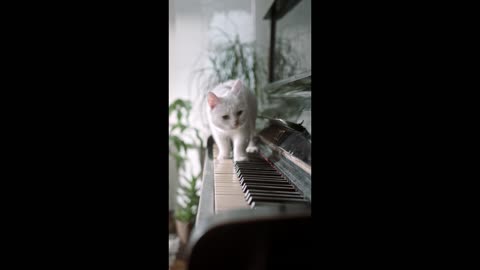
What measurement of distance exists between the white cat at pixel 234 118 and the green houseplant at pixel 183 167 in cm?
14

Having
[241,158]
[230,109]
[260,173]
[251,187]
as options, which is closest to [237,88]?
[230,109]

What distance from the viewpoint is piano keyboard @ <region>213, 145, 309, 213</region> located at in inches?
27.1

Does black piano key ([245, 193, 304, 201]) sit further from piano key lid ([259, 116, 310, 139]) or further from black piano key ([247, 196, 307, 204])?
piano key lid ([259, 116, 310, 139])

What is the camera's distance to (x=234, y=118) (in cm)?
115

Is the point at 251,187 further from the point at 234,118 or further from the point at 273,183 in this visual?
the point at 234,118

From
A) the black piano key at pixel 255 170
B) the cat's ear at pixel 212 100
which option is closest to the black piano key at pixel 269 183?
the black piano key at pixel 255 170

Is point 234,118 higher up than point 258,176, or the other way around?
point 234,118

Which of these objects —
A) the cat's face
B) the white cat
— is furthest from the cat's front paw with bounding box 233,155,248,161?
the cat's face

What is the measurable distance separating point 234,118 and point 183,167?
42 cm

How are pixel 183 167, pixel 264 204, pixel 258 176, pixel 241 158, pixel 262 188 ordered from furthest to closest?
pixel 183 167 < pixel 241 158 < pixel 258 176 < pixel 262 188 < pixel 264 204

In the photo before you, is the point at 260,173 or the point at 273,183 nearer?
the point at 273,183
